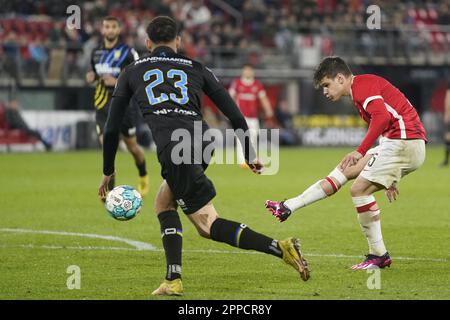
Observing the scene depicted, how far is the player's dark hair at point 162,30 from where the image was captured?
7.53 meters

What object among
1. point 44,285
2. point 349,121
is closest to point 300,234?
point 44,285

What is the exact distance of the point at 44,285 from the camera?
25.9 ft

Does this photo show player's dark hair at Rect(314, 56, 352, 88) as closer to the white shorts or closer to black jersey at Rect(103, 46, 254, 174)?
the white shorts

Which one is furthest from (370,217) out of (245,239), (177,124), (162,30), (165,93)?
(162,30)

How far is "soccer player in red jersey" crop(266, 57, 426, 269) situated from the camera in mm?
8609

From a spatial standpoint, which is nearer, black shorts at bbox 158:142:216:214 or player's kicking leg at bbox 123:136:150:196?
black shorts at bbox 158:142:216:214

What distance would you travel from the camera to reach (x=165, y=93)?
7496 millimetres

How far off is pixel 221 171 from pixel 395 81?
15703 millimetres

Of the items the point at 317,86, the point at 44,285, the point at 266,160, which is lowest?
the point at 266,160

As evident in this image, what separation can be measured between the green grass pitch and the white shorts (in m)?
0.84

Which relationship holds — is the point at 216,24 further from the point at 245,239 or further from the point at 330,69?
the point at 245,239

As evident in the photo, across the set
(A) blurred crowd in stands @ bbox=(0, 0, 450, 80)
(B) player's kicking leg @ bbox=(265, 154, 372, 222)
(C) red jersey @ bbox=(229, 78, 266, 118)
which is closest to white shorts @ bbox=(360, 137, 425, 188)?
(B) player's kicking leg @ bbox=(265, 154, 372, 222)

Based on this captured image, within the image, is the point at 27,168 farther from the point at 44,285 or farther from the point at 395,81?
the point at 395,81

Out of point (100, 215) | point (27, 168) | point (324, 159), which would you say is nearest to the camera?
point (100, 215)
